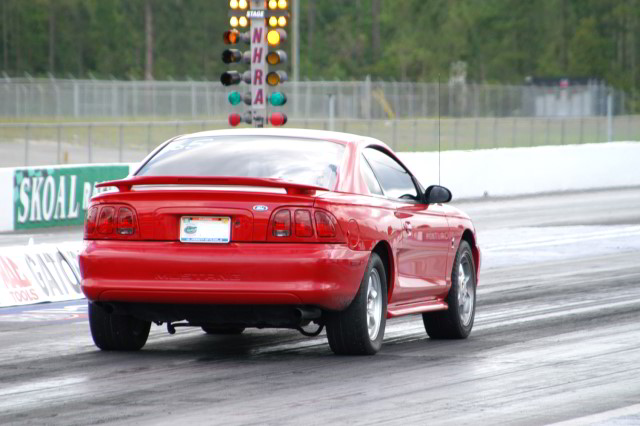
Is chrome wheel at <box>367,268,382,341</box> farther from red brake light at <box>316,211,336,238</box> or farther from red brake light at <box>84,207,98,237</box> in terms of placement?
red brake light at <box>84,207,98,237</box>

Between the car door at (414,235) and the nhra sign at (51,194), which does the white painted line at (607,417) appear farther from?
the nhra sign at (51,194)

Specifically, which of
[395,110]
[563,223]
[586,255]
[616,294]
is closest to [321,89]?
[395,110]

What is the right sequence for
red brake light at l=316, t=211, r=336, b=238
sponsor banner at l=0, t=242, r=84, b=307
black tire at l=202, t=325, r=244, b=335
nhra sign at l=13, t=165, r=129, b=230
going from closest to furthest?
red brake light at l=316, t=211, r=336, b=238 → black tire at l=202, t=325, r=244, b=335 → sponsor banner at l=0, t=242, r=84, b=307 → nhra sign at l=13, t=165, r=129, b=230

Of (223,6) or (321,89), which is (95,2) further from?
(321,89)

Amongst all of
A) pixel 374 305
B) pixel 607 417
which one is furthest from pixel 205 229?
pixel 607 417

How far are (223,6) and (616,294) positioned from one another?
95.2 meters

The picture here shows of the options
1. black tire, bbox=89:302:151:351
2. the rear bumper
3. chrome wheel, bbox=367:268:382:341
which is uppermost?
the rear bumper

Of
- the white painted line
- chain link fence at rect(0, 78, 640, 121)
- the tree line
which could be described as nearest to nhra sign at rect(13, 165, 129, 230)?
the white painted line

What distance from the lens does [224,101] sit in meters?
60.0

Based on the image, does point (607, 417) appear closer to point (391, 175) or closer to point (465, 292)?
point (391, 175)

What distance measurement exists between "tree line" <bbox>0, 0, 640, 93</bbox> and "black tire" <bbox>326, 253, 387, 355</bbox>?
290 ft

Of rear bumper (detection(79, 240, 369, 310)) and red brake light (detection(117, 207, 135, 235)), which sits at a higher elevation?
red brake light (detection(117, 207, 135, 235))

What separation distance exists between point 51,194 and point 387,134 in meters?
25.9

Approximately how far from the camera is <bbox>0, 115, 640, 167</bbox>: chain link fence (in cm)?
4694
